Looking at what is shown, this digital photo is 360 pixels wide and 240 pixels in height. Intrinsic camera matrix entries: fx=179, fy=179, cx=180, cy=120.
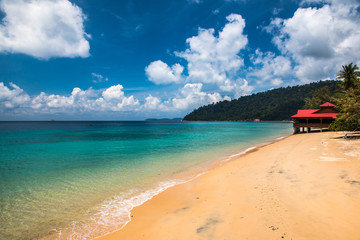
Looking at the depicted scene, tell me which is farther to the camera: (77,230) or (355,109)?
(355,109)

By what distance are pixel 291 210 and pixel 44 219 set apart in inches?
324

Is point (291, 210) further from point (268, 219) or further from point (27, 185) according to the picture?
point (27, 185)

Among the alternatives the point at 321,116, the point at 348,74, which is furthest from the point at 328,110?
the point at 348,74

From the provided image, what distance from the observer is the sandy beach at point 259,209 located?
15.1 feet

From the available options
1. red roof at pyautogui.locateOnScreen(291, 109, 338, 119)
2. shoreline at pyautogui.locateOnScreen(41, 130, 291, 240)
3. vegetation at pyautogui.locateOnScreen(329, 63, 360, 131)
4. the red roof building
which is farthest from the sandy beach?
the red roof building

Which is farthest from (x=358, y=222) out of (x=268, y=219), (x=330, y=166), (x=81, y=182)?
(x=81, y=182)

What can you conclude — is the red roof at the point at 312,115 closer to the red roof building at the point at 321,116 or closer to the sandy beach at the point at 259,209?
the red roof building at the point at 321,116

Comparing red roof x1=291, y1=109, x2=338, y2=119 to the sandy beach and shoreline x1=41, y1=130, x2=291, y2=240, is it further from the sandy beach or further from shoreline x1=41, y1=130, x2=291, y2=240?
shoreline x1=41, y1=130, x2=291, y2=240

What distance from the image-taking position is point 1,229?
574 centimetres

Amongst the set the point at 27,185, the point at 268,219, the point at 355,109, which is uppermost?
the point at 355,109

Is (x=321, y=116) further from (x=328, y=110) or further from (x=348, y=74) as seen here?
(x=348, y=74)

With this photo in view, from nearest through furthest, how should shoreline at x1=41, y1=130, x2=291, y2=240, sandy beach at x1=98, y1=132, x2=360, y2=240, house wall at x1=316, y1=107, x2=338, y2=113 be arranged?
1. sandy beach at x1=98, y1=132, x2=360, y2=240
2. shoreline at x1=41, y1=130, x2=291, y2=240
3. house wall at x1=316, y1=107, x2=338, y2=113

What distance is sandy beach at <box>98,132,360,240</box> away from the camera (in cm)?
461

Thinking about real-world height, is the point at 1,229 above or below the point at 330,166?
below
